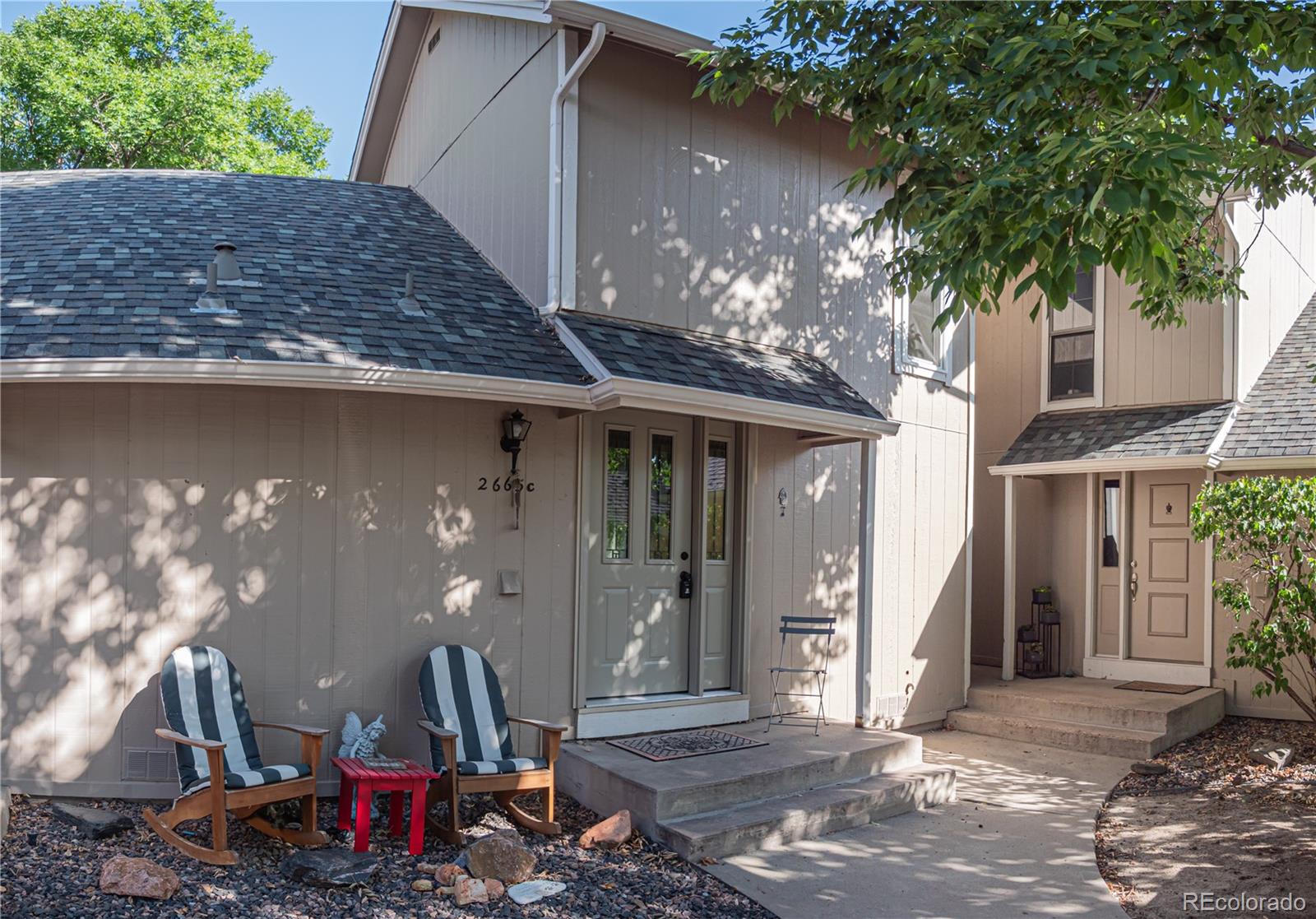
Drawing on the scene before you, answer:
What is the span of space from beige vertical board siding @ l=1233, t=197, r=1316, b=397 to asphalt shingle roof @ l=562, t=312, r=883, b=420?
5.00 m

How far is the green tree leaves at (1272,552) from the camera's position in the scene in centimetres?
784

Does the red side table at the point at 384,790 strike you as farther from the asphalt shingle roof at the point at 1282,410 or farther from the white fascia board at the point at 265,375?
the asphalt shingle roof at the point at 1282,410

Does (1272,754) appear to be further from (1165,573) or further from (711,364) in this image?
(711,364)

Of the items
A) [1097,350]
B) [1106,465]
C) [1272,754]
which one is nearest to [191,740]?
[1272,754]

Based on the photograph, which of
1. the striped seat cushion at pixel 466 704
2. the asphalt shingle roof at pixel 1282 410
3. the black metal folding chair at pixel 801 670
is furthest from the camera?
the asphalt shingle roof at pixel 1282 410

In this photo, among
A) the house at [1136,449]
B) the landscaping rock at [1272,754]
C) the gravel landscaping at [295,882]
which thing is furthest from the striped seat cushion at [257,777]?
the house at [1136,449]

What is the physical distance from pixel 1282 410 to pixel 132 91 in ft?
57.3

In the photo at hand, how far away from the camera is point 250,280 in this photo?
645 centimetres

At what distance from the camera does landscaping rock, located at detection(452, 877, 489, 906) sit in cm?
470

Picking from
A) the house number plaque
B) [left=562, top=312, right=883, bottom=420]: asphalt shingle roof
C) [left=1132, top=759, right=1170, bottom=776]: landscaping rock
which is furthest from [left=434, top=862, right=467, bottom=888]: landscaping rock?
[left=1132, top=759, right=1170, bottom=776]: landscaping rock

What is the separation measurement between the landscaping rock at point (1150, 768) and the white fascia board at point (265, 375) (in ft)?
19.0

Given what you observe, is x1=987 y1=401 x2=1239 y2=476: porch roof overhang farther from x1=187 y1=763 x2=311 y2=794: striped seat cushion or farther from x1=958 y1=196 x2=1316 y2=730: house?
x1=187 y1=763 x2=311 y2=794: striped seat cushion

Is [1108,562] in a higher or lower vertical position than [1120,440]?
lower

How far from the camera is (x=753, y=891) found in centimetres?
507
